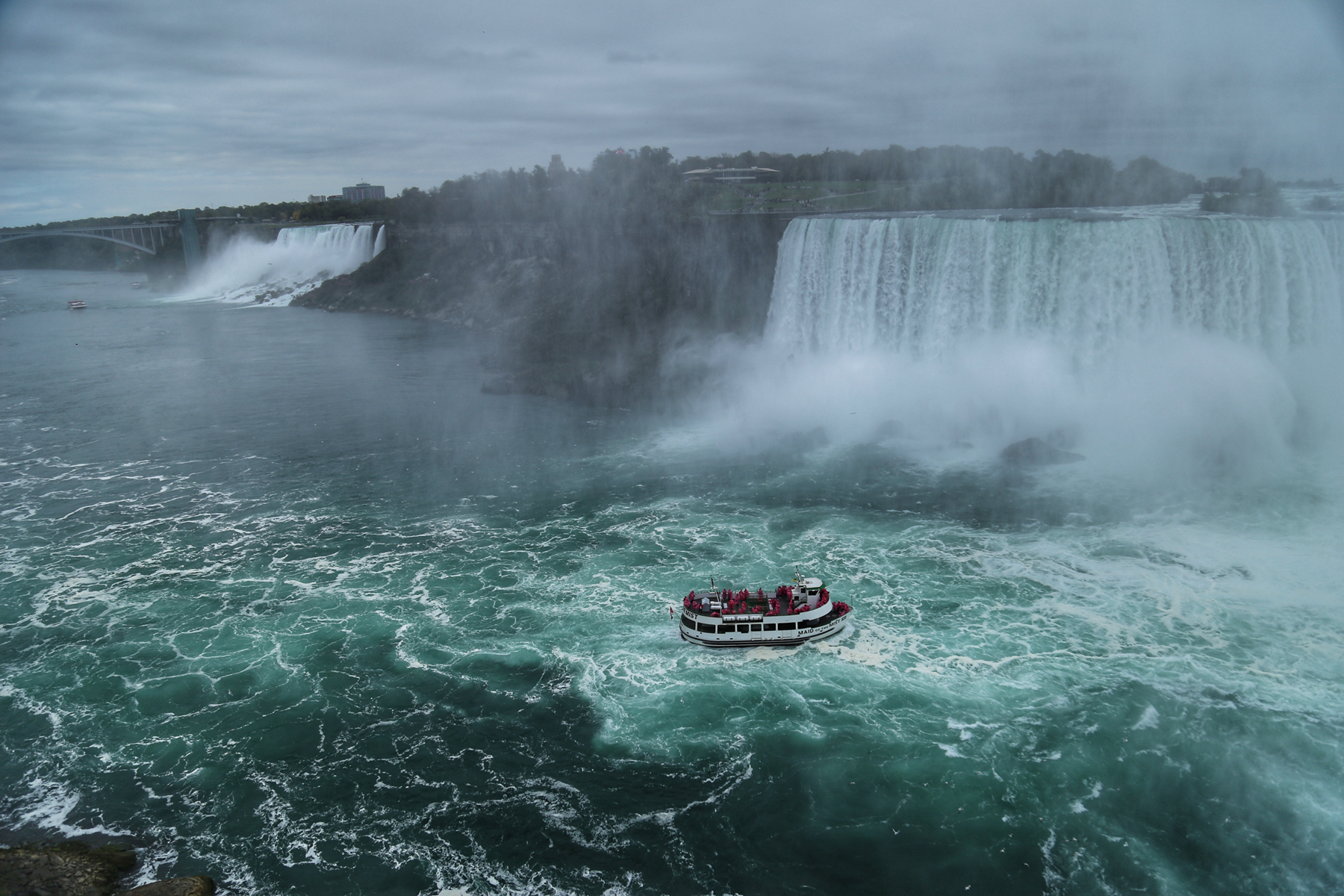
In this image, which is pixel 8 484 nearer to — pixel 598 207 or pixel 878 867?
pixel 878 867

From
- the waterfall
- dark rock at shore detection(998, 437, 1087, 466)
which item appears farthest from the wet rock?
the waterfall

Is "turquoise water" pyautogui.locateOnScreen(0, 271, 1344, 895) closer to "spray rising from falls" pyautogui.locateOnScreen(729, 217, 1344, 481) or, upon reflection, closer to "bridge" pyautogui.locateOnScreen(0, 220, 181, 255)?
"spray rising from falls" pyautogui.locateOnScreen(729, 217, 1344, 481)

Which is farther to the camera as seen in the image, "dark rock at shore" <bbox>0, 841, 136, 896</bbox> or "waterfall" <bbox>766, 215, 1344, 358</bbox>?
"waterfall" <bbox>766, 215, 1344, 358</bbox>

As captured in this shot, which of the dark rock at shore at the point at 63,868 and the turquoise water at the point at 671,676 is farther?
the turquoise water at the point at 671,676

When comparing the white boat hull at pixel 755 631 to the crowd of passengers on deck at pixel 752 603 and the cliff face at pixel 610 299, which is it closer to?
the crowd of passengers on deck at pixel 752 603

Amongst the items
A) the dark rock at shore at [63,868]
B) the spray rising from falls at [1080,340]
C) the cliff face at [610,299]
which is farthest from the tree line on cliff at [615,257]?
the dark rock at shore at [63,868]

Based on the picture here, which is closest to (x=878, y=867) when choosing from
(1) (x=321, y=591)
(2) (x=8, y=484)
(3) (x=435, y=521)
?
(1) (x=321, y=591)
